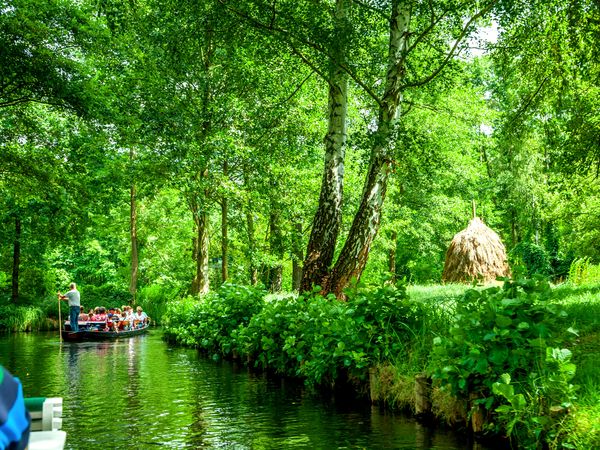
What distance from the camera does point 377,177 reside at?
13289 millimetres

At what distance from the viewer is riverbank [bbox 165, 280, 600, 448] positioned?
5.83 m

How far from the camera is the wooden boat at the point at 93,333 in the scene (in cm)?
2550

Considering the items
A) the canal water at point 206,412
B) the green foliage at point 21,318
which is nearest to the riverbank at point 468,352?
the canal water at point 206,412

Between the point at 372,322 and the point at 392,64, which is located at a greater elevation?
the point at 392,64

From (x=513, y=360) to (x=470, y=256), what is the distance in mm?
15897

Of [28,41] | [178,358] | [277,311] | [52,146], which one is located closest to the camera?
[277,311]

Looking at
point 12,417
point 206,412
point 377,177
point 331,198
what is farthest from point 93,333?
point 12,417

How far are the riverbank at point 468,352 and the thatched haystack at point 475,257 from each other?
30.3 feet

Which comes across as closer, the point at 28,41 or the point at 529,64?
the point at 529,64

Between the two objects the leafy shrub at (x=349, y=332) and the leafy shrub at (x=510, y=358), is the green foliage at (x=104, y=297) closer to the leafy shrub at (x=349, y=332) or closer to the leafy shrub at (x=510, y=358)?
the leafy shrub at (x=349, y=332)

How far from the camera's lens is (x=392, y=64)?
Result: 1316 cm

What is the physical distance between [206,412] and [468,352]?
402cm

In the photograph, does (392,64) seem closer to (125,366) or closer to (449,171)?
(125,366)

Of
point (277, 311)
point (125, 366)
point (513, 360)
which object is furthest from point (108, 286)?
point (513, 360)
